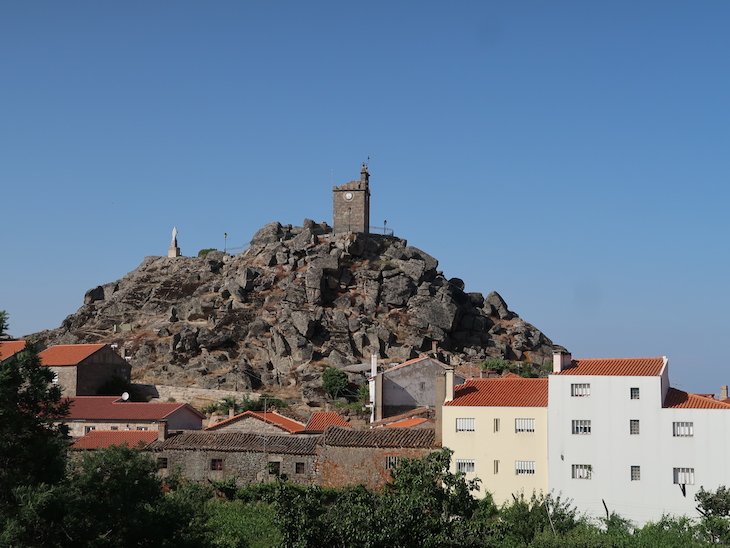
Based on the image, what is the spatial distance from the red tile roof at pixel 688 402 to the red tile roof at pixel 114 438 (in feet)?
94.5

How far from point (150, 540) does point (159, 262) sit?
9313 centimetres

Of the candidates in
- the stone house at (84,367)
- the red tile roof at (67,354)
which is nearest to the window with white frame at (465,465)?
the stone house at (84,367)

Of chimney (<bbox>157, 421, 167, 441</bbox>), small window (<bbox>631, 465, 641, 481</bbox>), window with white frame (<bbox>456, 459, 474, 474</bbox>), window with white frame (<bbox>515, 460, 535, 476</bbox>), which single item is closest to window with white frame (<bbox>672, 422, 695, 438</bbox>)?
small window (<bbox>631, 465, 641, 481</bbox>)

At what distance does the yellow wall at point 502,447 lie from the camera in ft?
166

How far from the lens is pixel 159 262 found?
411ft

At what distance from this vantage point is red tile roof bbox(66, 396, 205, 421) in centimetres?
6825

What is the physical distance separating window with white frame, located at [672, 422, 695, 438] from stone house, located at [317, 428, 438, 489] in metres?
11.4

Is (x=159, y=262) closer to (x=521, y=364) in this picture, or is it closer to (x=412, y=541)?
(x=521, y=364)

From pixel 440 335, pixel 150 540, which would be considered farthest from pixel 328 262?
pixel 150 540

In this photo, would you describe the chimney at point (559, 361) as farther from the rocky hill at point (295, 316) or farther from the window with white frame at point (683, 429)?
the rocky hill at point (295, 316)

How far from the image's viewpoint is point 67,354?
86688 mm

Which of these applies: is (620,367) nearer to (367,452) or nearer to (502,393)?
(502,393)

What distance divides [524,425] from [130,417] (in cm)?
2944

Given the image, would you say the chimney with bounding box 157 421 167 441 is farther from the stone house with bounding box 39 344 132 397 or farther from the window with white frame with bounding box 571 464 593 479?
the stone house with bounding box 39 344 132 397
